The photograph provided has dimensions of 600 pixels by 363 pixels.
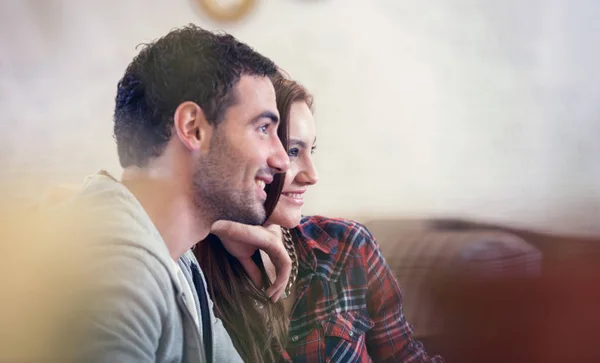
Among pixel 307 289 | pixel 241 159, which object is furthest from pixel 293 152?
pixel 307 289

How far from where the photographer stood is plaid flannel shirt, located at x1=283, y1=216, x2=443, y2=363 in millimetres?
1043

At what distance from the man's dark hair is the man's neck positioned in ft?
0.09

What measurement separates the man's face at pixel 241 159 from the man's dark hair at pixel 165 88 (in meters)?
0.02

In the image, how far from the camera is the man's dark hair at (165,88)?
888 millimetres

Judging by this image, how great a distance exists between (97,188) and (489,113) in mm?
782

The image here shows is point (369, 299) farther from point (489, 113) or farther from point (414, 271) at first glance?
point (489, 113)

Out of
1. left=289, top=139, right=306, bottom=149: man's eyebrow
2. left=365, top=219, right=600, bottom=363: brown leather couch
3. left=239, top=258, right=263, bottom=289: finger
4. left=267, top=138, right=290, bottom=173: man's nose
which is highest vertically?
left=289, top=139, right=306, bottom=149: man's eyebrow

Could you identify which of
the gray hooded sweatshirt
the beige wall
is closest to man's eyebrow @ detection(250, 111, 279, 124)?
the beige wall

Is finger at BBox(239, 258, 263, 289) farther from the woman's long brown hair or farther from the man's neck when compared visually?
the man's neck

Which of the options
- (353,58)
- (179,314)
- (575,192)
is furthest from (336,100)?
(575,192)

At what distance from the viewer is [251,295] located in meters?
1.01

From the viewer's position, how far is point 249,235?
3.23ft

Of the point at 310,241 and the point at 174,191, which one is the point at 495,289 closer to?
the point at 310,241

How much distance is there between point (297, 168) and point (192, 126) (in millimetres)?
218
